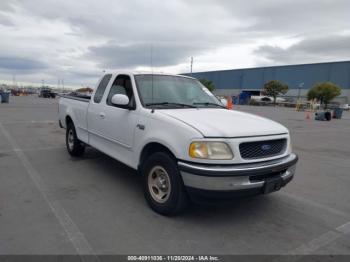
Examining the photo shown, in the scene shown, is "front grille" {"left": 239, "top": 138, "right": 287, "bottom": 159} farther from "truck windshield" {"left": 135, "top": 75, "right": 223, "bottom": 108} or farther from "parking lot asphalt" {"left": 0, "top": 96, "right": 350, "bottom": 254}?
"truck windshield" {"left": 135, "top": 75, "right": 223, "bottom": 108}

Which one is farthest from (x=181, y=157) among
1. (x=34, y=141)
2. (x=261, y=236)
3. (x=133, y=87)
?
(x=34, y=141)

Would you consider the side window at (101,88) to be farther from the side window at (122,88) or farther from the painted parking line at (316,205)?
the painted parking line at (316,205)

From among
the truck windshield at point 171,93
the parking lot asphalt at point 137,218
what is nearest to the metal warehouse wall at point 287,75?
the parking lot asphalt at point 137,218

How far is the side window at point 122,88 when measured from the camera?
4.47 m

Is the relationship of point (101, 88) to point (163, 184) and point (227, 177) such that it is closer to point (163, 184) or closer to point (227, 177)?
point (163, 184)

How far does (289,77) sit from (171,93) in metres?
90.2

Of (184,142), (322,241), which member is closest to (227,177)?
(184,142)

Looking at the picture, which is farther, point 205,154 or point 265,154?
point 265,154

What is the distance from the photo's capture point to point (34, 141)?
8.54 metres

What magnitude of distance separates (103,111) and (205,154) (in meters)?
2.47

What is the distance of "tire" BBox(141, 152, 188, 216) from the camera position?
3.46 meters

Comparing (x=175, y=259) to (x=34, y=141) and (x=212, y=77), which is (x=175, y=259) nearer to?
(x=34, y=141)

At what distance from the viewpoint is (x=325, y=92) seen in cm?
6038

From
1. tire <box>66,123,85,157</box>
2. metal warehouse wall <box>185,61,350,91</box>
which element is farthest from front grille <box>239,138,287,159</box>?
metal warehouse wall <box>185,61,350,91</box>
